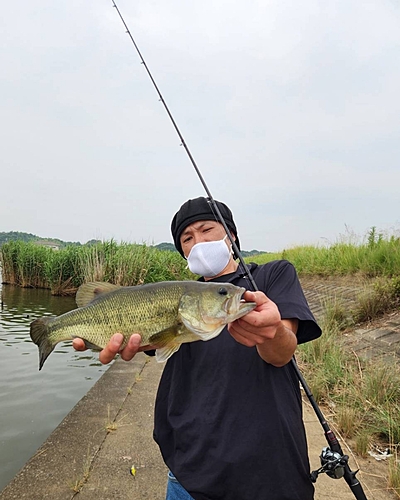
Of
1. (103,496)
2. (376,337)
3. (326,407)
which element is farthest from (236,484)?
(376,337)

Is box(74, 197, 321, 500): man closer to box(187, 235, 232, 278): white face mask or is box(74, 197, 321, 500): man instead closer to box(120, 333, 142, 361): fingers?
box(120, 333, 142, 361): fingers

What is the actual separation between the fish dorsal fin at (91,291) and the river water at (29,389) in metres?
2.86

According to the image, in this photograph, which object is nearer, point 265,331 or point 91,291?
point 265,331

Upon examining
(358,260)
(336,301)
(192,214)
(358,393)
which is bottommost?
(358,393)

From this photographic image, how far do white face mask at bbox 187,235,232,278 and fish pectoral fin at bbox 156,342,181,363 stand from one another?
551 mm

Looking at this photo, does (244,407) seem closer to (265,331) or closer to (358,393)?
(265,331)

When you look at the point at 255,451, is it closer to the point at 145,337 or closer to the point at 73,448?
the point at 145,337

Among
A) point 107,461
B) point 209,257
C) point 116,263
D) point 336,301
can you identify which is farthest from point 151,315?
point 116,263

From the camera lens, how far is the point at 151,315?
83.0 inches

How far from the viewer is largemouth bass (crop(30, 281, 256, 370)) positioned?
183 cm

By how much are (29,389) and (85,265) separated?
882 centimetres

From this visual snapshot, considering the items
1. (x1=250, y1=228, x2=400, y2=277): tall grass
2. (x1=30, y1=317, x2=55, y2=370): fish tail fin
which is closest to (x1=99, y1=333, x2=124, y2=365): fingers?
(x1=30, y1=317, x2=55, y2=370): fish tail fin

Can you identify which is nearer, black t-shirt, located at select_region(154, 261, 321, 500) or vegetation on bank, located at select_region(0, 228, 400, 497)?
black t-shirt, located at select_region(154, 261, 321, 500)

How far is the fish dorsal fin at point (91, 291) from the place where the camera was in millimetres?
2387
